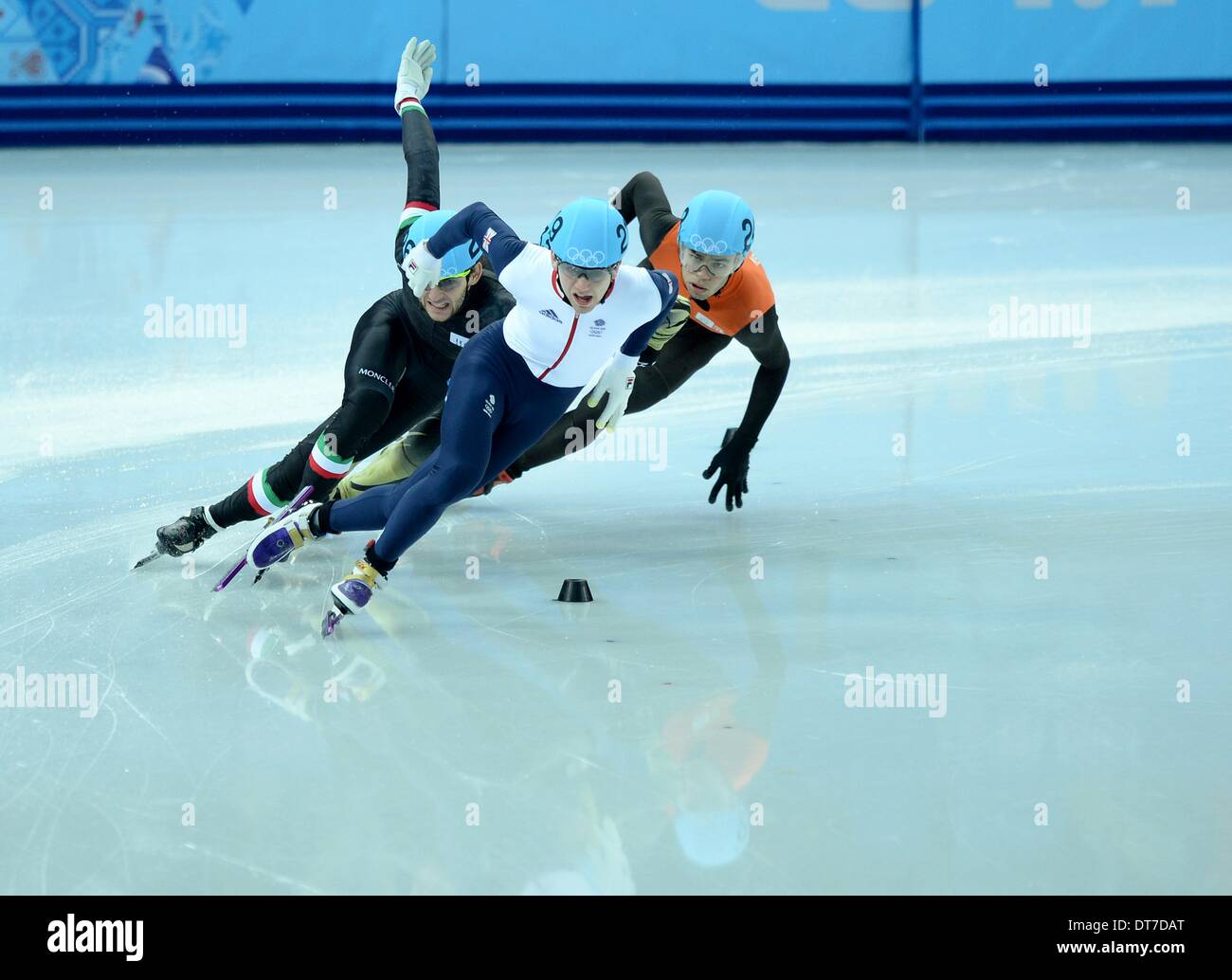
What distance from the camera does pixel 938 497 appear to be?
542cm

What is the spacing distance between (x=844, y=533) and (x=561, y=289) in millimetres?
1432

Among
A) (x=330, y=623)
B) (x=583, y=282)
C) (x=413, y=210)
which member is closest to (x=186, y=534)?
(x=330, y=623)

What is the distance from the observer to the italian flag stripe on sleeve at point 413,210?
4848mm

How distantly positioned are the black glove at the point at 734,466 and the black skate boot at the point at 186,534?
1685 millimetres

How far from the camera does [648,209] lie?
17.1 feet

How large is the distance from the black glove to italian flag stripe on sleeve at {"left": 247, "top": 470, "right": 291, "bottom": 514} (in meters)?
1.48

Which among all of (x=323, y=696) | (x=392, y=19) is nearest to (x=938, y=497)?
(x=323, y=696)

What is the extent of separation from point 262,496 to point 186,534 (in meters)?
0.25

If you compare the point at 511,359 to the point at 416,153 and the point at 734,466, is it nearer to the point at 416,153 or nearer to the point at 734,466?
the point at 416,153

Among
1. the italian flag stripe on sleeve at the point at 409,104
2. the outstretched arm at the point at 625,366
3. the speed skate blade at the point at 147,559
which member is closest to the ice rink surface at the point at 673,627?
the speed skate blade at the point at 147,559

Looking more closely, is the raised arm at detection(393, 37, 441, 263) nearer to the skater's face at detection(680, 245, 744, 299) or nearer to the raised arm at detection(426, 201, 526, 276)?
the raised arm at detection(426, 201, 526, 276)

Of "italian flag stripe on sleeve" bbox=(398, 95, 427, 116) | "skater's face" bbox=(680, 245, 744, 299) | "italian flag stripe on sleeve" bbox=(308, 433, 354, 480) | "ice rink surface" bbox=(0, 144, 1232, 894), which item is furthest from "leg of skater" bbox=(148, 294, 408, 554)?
"skater's face" bbox=(680, 245, 744, 299)
